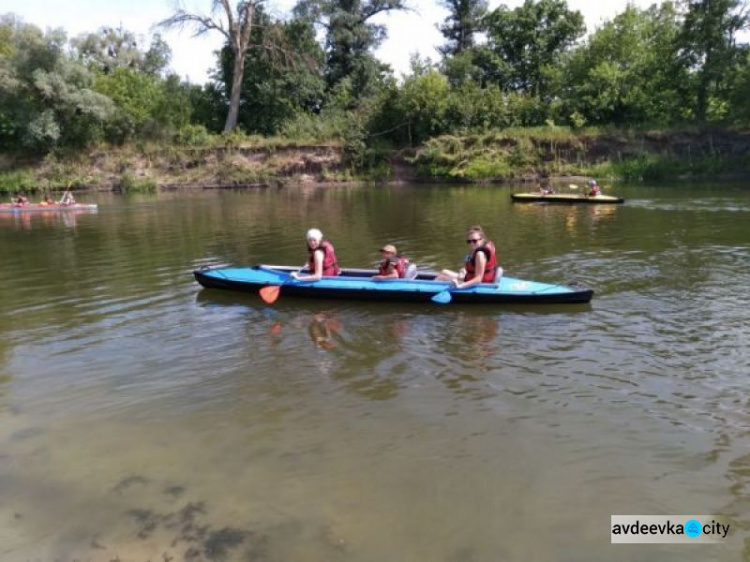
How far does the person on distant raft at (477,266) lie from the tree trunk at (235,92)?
39.4 metres

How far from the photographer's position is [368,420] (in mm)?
6438

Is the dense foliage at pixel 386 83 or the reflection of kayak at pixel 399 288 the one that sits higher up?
the dense foliage at pixel 386 83

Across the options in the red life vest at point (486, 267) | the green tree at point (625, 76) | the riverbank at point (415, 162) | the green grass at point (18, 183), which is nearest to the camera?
the red life vest at point (486, 267)

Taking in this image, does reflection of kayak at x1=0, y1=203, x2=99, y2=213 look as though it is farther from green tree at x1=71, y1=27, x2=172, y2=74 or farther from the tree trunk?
green tree at x1=71, y1=27, x2=172, y2=74

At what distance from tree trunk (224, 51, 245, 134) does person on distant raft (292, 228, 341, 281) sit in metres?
38.1

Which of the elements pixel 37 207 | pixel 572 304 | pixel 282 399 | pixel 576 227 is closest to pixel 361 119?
pixel 37 207

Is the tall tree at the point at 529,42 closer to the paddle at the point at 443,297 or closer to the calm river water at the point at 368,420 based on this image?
the calm river water at the point at 368,420

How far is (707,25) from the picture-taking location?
4188 cm

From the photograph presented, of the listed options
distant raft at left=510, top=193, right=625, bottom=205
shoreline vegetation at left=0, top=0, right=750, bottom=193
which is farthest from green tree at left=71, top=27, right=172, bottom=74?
distant raft at left=510, top=193, right=625, bottom=205

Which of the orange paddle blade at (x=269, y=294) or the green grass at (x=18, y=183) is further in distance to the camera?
the green grass at (x=18, y=183)

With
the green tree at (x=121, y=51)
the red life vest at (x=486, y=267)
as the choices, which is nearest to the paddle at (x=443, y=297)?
the red life vest at (x=486, y=267)

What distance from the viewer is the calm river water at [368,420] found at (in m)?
4.70

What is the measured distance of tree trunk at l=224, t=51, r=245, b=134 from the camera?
151 ft

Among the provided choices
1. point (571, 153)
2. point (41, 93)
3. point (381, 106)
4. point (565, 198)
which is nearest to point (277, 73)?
point (381, 106)
